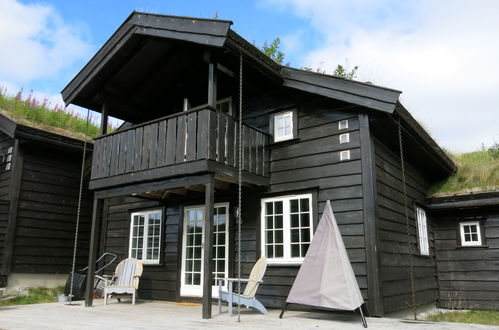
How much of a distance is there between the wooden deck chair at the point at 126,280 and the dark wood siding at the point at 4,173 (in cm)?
396

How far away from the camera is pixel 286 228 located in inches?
294

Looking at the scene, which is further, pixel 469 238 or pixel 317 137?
pixel 469 238

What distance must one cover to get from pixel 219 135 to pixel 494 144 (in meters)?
9.73

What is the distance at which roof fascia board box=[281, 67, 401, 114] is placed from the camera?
21.8 ft

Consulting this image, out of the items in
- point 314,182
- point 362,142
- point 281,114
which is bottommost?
point 314,182

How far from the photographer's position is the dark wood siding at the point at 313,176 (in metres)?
6.85

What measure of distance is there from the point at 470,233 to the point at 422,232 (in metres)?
1.21

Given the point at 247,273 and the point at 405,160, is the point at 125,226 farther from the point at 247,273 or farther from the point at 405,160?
the point at 405,160

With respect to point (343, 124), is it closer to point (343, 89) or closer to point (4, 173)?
point (343, 89)

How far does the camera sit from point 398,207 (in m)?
8.01

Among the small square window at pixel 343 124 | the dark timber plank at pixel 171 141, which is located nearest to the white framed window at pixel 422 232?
the small square window at pixel 343 124

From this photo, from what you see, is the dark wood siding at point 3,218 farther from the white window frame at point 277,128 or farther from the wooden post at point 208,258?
the white window frame at point 277,128

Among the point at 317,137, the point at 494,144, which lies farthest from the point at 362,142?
the point at 494,144

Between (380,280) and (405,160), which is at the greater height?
(405,160)
